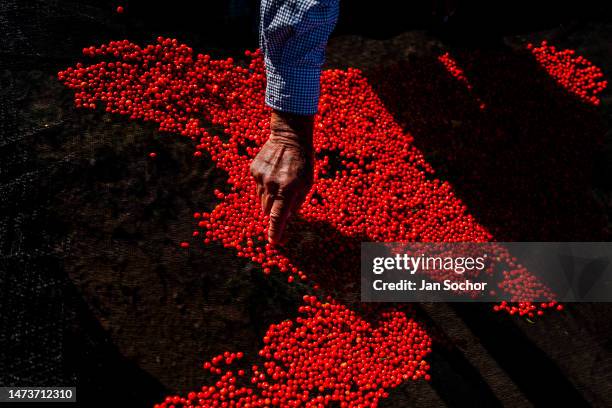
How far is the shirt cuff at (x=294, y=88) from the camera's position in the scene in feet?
6.98

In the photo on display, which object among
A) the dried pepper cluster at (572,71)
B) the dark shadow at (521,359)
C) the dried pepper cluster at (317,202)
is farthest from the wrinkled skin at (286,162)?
the dried pepper cluster at (572,71)

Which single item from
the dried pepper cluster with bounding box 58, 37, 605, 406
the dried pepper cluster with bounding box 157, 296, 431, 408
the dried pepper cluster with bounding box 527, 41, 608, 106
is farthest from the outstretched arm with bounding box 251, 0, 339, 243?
the dried pepper cluster with bounding box 527, 41, 608, 106

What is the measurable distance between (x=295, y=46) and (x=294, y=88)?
0.19m

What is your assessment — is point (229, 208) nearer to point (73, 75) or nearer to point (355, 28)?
point (73, 75)

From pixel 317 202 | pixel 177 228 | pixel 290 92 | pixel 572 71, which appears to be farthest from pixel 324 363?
pixel 572 71

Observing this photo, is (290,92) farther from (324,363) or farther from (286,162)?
(324,363)

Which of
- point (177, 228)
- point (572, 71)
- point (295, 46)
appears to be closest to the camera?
point (295, 46)

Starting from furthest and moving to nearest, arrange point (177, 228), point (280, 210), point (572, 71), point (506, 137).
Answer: point (572, 71) → point (506, 137) → point (177, 228) → point (280, 210)

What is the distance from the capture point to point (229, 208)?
2963mm

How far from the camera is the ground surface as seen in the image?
2.66 meters

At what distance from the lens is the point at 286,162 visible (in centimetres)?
219

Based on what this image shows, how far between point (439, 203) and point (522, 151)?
31.7 inches

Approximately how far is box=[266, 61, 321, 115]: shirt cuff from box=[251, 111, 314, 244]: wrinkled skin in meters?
0.04

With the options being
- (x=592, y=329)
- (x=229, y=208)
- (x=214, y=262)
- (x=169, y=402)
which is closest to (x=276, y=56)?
(x=229, y=208)
